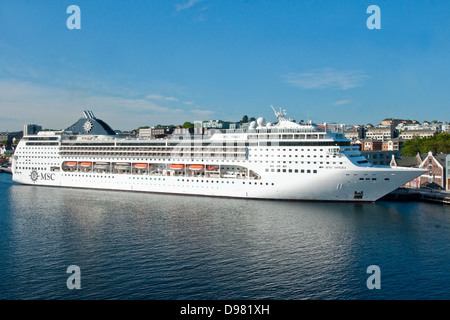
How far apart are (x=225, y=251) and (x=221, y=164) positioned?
17697 mm

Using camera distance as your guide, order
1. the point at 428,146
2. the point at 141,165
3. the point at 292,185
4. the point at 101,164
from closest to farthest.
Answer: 1. the point at 292,185
2. the point at 141,165
3. the point at 101,164
4. the point at 428,146

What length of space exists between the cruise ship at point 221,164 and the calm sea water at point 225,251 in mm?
2195

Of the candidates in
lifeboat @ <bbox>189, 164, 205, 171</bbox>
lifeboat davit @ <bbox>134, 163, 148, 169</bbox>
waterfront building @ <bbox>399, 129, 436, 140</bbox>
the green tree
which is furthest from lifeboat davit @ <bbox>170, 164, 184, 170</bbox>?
waterfront building @ <bbox>399, 129, 436, 140</bbox>

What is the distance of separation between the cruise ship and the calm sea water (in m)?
2.19

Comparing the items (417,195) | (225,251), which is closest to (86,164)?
(225,251)

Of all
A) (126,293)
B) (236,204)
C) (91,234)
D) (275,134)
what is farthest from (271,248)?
(275,134)

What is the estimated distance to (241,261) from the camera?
19469 mm

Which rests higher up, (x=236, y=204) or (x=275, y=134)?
(x=275, y=134)

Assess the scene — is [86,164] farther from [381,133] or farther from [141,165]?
[381,133]

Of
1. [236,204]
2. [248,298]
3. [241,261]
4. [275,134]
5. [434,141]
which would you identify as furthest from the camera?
[434,141]

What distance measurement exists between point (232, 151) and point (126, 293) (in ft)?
75.9

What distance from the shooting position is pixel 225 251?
2089cm

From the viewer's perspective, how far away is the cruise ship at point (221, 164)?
3366cm

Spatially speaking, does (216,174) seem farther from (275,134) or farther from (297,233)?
(297,233)
